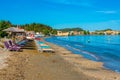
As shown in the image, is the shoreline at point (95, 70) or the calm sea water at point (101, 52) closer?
the shoreline at point (95, 70)

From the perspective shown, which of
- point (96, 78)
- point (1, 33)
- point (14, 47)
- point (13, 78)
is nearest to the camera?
point (13, 78)

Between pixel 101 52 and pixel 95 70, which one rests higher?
pixel 95 70

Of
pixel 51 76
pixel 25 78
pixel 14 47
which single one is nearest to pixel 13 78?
pixel 25 78

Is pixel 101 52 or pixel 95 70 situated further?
pixel 101 52

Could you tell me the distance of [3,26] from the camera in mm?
76562

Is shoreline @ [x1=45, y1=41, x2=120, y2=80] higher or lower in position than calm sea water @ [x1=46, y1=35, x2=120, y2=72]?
higher

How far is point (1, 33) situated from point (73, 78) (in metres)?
Result: 60.2

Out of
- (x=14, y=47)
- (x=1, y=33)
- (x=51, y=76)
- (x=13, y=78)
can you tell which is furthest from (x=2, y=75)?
(x=1, y=33)

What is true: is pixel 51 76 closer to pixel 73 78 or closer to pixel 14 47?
pixel 73 78

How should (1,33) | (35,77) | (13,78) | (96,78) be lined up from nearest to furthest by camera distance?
(13,78) < (35,77) < (96,78) < (1,33)

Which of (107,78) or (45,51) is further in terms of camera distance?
(45,51)

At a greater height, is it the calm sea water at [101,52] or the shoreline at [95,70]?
the shoreline at [95,70]

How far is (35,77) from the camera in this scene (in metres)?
15.6

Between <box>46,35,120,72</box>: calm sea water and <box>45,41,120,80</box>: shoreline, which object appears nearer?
<box>45,41,120,80</box>: shoreline
